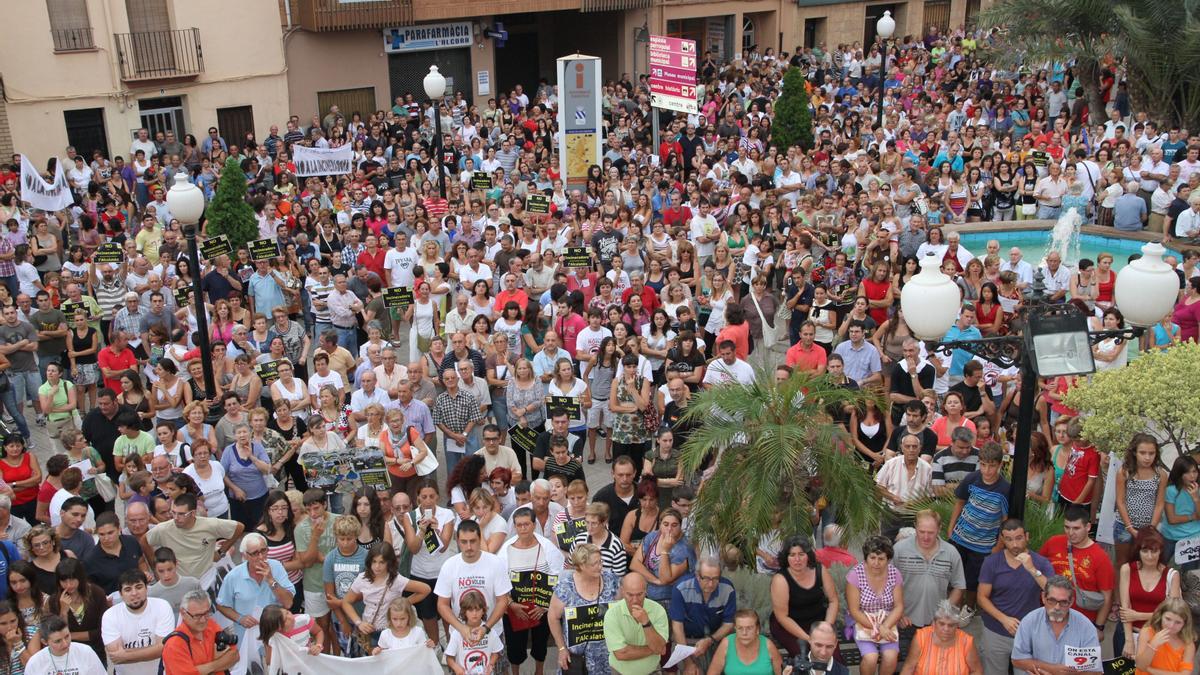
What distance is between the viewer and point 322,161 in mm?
20234

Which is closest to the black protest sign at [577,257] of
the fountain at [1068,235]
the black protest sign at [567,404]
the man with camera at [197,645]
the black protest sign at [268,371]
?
the black protest sign at [567,404]

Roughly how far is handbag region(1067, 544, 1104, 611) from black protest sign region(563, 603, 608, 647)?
3.16 meters

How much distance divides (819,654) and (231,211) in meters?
11.6

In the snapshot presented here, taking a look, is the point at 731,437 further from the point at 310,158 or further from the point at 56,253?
the point at 310,158

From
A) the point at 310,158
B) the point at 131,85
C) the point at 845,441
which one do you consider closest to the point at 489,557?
the point at 845,441

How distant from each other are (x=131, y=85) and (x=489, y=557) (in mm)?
20850

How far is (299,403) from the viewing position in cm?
1112

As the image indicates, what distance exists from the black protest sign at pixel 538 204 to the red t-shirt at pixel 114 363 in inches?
256

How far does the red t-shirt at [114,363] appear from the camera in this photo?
12133mm

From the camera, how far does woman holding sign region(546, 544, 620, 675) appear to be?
771cm

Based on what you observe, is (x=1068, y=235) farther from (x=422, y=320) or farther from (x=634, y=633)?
(x=634, y=633)

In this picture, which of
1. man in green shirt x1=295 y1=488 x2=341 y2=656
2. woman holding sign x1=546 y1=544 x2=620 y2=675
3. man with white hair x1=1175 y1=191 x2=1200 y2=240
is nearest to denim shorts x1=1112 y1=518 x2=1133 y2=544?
woman holding sign x1=546 y1=544 x2=620 y2=675

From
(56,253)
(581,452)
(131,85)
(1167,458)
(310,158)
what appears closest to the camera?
(1167,458)

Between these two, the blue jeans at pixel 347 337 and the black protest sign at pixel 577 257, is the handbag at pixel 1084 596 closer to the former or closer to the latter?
the black protest sign at pixel 577 257
